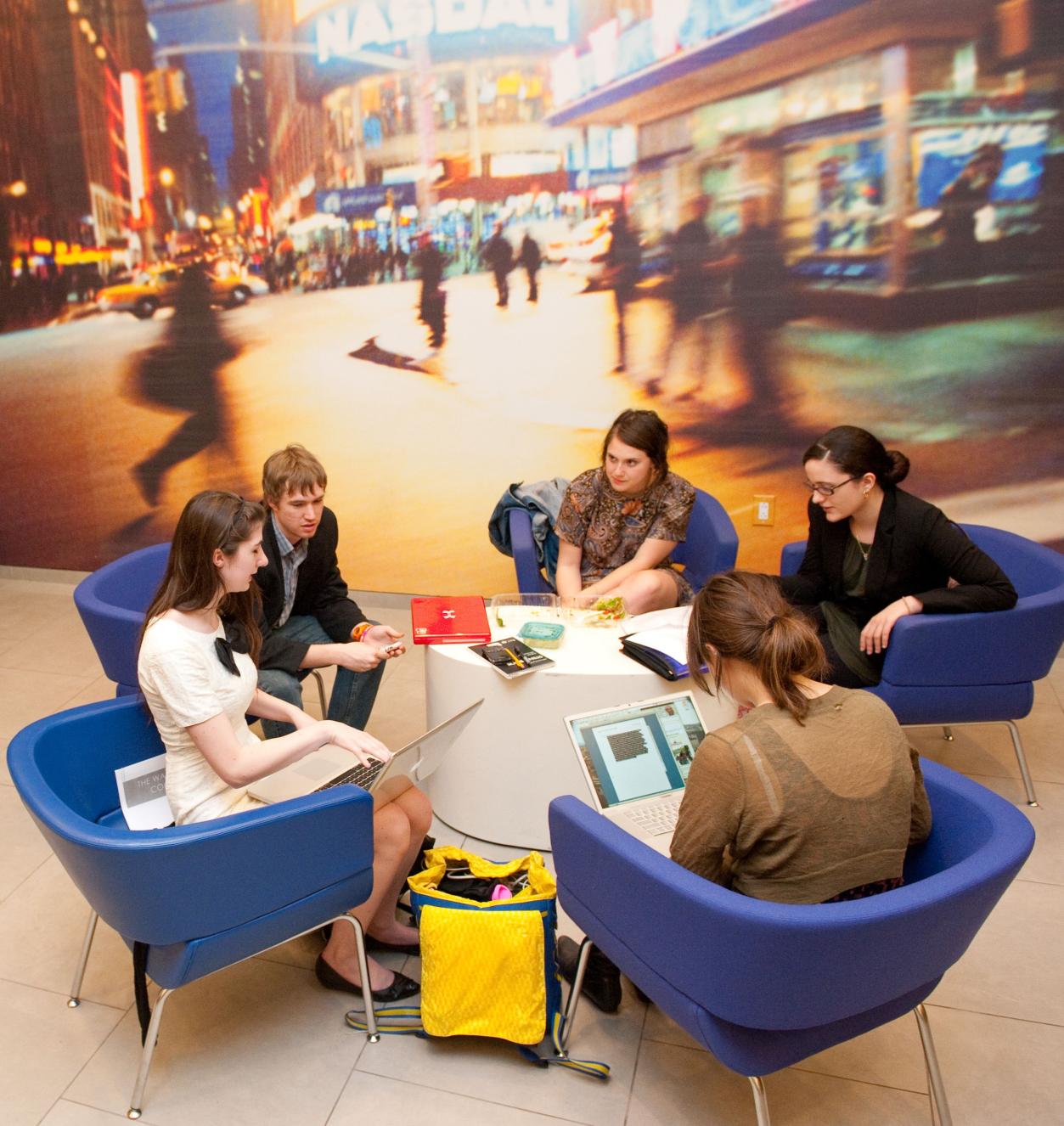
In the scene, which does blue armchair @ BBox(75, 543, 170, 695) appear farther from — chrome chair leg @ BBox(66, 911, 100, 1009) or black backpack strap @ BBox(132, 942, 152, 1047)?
black backpack strap @ BBox(132, 942, 152, 1047)

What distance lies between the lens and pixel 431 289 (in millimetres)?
4992

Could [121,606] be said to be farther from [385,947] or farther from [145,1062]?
[145,1062]

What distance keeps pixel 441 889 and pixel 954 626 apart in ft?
5.60

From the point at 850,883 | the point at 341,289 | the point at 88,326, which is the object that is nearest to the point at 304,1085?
the point at 850,883

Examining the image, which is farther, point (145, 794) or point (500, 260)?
point (500, 260)

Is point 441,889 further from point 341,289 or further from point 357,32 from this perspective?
point 357,32

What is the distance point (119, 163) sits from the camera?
525 cm

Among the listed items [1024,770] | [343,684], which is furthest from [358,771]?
[1024,770]

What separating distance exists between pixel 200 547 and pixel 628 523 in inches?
72.5

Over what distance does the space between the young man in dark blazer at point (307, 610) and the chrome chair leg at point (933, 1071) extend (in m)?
1.76

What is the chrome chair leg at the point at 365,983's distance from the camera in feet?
8.02

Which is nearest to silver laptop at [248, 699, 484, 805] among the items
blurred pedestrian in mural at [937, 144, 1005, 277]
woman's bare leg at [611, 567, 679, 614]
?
woman's bare leg at [611, 567, 679, 614]

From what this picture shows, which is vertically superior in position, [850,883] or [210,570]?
[210,570]

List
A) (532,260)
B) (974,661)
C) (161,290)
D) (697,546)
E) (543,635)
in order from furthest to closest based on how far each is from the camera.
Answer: (161,290) < (532,260) < (697,546) < (974,661) < (543,635)
